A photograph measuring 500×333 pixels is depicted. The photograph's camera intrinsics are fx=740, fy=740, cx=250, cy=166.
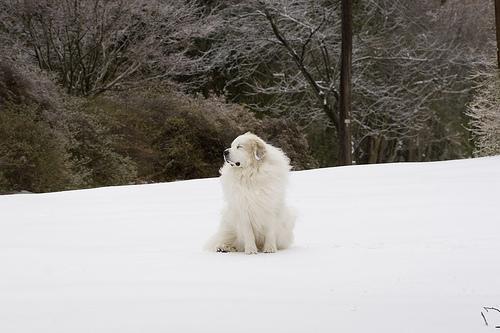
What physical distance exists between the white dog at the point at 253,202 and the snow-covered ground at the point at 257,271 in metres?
0.21

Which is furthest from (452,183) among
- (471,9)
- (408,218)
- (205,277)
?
(471,9)

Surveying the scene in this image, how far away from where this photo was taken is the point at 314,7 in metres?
26.0

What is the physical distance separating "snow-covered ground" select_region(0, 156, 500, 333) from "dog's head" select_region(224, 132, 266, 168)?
844mm

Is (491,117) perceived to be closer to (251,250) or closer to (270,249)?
(270,249)

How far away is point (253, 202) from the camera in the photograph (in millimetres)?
6539

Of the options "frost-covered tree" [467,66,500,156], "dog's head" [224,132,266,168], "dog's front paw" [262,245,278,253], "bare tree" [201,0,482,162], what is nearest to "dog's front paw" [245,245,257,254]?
"dog's front paw" [262,245,278,253]

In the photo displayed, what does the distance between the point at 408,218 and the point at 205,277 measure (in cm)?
435

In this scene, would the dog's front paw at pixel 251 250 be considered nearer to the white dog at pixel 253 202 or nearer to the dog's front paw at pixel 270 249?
the white dog at pixel 253 202

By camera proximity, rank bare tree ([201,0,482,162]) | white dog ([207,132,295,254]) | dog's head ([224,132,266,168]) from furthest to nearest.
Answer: bare tree ([201,0,482,162])
dog's head ([224,132,266,168])
white dog ([207,132,295,254])

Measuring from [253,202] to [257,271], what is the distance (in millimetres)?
1104

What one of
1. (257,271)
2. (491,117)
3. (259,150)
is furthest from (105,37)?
(257,271)

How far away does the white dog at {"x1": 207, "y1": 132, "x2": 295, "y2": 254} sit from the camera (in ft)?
21.6

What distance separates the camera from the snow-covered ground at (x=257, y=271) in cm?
414

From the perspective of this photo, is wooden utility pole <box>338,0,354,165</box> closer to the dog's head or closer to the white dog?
the white dog
